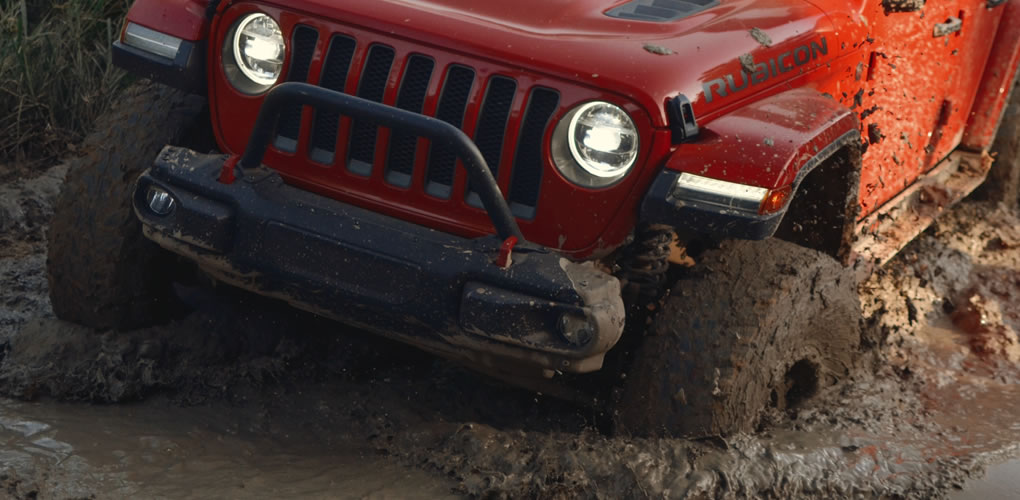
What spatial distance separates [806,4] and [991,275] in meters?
2.28

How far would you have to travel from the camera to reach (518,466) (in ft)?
9.70

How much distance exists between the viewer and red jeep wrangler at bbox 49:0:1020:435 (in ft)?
8.81

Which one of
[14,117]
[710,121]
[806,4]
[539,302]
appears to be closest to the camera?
[539,302]

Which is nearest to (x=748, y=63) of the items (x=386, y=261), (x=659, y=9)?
(x=659, y=9)

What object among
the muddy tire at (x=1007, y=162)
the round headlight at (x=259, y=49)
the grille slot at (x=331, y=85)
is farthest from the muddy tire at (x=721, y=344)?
the muddy tire at (x=1007, y=162)

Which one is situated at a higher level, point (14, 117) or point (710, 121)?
point (710, 121)

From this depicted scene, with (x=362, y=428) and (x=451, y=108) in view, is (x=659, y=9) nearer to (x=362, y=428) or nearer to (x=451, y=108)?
(x=451, y=108)

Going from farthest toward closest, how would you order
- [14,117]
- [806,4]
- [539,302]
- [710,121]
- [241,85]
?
[14,117]
[806,4]
[241,85]
[710,121]
[539,302]

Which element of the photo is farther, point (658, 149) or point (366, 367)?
point (366, 367)

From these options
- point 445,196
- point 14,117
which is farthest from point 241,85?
point 14,117

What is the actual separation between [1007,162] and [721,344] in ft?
10.9

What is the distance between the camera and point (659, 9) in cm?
317

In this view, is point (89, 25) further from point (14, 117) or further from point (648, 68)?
point (648, 68)

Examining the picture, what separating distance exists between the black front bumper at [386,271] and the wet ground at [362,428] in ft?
1.11
